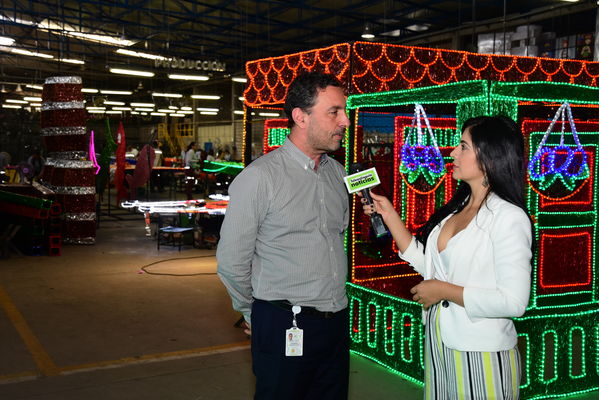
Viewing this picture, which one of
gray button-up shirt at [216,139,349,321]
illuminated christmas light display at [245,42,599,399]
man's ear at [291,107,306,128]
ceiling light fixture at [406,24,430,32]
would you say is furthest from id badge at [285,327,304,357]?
ceiling light fixture at [406,24,430,32]

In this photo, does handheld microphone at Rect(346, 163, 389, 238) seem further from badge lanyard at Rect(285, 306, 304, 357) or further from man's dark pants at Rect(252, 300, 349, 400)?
badge lanyard at Rect(285, 306, 304, 357)

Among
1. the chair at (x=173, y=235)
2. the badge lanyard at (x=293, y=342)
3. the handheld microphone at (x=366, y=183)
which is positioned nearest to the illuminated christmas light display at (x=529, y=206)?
the handheld microphone at (x=366, y=183)

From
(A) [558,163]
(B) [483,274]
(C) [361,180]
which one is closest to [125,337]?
(C) [361,180]

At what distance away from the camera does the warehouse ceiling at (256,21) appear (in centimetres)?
1565

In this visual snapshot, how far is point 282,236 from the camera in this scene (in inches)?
88.1

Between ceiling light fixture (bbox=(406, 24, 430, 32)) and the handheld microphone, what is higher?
ceiling light fixture (bbox=(406, 24, 430, 32))

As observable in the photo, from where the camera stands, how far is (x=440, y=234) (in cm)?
229

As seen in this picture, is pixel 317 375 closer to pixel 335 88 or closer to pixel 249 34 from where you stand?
pixel 335 88

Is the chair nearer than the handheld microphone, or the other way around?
the handheld microphone

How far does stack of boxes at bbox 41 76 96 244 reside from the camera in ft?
33.7

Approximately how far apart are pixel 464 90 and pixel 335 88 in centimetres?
191

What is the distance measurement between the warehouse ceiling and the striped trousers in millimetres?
11512

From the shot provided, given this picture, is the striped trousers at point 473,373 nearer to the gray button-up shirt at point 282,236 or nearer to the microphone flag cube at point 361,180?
the gray button-up shirt at point 282,236

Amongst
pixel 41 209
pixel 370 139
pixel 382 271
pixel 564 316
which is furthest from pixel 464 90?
pixel 370 139
